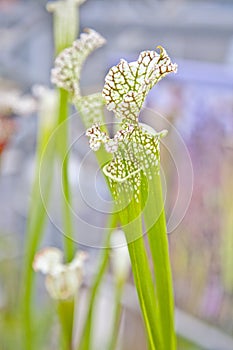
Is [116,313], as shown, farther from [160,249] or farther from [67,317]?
[160,249]

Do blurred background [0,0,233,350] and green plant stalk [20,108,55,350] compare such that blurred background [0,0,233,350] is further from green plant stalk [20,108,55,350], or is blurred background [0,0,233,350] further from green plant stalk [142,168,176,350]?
green plant stalk [142,168,176,350]

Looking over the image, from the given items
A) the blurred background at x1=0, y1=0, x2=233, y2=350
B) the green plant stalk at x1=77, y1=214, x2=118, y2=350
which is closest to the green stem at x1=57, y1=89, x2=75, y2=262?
the green plant stalk at x1=77, y1=214, x2=118, y2=350

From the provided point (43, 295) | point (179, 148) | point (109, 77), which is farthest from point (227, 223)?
point (109, 77)

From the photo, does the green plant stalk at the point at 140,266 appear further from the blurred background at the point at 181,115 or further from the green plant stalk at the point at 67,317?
the blurred background at the point at 181,115

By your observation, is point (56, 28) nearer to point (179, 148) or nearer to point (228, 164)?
point (179, 148)

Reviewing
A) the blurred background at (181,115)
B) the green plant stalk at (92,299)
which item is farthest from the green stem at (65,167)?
the blurred background at (181,115)

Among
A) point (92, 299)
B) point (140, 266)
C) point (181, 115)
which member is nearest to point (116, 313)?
point (92, 299)
